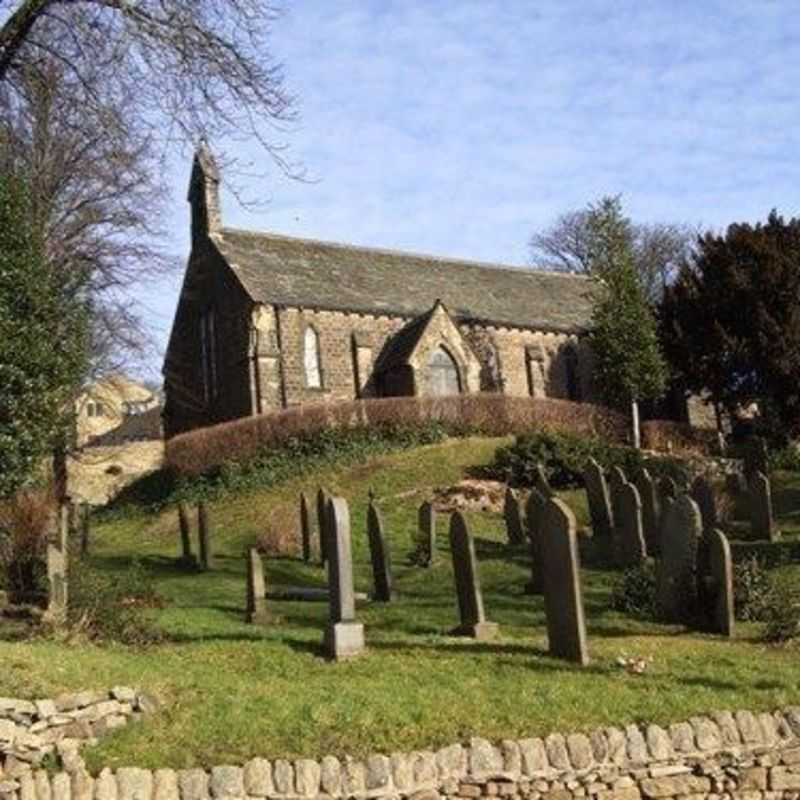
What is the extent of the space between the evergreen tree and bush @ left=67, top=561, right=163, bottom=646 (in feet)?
84.9

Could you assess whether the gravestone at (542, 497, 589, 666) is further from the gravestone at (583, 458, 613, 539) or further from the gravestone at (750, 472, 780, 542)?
the gravestone at (583, 458, 613, 539)

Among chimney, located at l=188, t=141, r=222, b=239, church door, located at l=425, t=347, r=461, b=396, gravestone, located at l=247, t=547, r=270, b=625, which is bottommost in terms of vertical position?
gravestone, located at l=247, t=547, r=270, b=625

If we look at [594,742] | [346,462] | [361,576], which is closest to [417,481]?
[346,462]

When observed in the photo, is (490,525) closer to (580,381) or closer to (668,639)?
(668,639)

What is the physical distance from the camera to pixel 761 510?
18.3 m

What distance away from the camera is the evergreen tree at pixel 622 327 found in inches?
1479

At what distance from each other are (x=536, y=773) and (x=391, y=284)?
3541 centimetres

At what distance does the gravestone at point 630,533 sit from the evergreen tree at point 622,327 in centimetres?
2014

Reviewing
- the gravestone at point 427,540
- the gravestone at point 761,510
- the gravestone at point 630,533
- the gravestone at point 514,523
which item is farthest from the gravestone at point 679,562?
the gravestone at point 514,523

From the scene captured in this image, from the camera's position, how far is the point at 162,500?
111 ft

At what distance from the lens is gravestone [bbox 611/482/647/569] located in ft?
54.4

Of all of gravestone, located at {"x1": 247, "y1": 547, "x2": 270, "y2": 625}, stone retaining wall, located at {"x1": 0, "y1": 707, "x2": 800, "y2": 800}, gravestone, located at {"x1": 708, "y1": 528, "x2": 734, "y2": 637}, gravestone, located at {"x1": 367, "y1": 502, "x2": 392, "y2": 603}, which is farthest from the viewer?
gravestone, located at {"x1": 367, "y1": 502, "x2": 392, "y2": 603}

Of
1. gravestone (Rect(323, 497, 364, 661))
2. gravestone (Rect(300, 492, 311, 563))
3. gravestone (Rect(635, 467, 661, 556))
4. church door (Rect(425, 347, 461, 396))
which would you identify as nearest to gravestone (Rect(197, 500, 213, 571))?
gravestone (Rect(300, 492, 311, 563))

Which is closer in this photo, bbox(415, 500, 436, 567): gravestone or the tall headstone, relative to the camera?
the tall headstone
